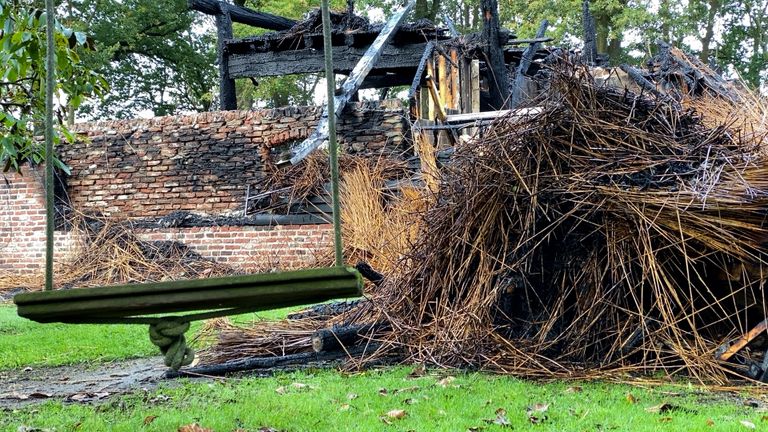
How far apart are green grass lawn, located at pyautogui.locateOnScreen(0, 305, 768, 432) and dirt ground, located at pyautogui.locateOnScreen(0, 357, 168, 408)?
270 mm

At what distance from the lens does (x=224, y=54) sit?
1389 cm

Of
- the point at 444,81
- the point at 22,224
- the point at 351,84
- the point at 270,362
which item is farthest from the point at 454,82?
the point at 22,224

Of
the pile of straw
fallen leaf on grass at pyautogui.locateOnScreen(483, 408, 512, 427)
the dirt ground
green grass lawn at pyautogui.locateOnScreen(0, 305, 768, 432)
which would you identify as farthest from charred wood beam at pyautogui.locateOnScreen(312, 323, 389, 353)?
fallen leaf on grass at pyautogui.locateOnScreen(483, 408, 512, 427)

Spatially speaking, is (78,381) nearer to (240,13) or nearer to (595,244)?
(595,244)

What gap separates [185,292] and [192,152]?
9816 millimetres

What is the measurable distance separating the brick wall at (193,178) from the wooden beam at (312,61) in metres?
1.68

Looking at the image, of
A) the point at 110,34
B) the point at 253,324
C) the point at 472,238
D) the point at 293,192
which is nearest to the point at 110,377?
the point at 253,324

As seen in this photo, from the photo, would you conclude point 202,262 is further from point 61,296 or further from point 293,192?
point 61,296

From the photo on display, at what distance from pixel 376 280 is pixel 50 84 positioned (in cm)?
392

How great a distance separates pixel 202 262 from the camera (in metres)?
11.8

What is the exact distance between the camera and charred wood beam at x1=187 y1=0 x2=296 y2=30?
13.7 metres

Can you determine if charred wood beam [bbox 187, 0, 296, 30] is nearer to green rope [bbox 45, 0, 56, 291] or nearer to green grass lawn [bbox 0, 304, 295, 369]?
green grass lawn [bbox 0, 304, 295, 369]

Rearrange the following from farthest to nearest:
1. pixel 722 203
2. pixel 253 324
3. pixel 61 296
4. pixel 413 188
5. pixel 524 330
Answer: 1. pixel 413 188
2. pixel 253 324
3. pixel 524 330
4. pixel 722 203
5. pixel 61 296

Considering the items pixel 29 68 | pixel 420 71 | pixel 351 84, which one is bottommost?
pixel 29 68
